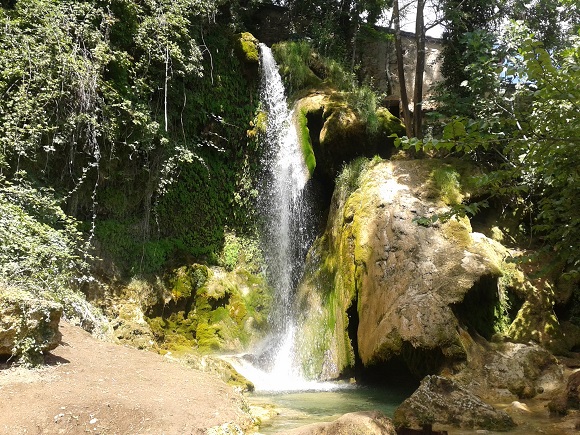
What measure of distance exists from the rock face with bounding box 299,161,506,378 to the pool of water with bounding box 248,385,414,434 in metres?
0.58

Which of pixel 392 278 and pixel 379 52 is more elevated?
pixel 379 52

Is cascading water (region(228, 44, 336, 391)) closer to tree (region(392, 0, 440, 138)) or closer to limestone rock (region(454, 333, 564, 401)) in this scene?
tree (region(392, 0, 440, 138))

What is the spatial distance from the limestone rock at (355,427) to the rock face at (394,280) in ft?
10.4

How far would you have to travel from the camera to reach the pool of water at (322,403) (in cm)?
598

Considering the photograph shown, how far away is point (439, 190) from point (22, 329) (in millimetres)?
7511

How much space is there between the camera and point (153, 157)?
10891 millimetres

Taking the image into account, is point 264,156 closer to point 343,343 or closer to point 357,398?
point 343,343

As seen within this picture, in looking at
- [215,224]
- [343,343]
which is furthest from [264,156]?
[343,343]

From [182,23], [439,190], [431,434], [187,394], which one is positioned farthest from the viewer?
[182,23]

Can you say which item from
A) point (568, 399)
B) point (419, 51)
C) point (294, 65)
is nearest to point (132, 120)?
point (294, 65)

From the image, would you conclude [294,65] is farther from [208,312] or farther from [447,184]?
[208,312]

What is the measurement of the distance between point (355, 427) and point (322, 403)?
298 cm

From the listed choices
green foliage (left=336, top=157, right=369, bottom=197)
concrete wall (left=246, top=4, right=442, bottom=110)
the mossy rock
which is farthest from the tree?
the mossy rock

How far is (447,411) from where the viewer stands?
5312 mm
